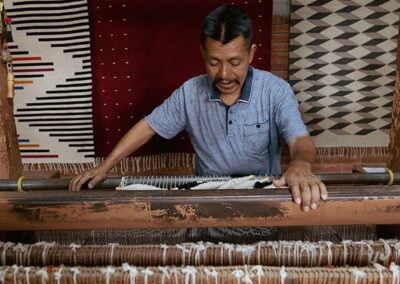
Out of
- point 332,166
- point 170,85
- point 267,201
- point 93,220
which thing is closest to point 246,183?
point 267,201

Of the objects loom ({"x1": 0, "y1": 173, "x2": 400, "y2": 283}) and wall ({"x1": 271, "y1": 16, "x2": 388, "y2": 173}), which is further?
wall ({"x1": 271, "y1": 16, "x2": 388, "y2": 173})

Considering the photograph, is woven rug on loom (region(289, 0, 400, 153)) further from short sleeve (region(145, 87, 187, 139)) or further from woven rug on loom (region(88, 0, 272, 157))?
short sleeve (region(145, 87, 187, 139))

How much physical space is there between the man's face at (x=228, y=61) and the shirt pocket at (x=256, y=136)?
0.68ft

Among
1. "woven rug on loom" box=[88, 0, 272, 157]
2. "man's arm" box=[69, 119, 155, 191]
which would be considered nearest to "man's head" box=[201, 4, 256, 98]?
"man's arm" box=[69, 119, 155, 191]

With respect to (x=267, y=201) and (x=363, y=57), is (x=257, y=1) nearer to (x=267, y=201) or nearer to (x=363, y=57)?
(x=363, y=57)

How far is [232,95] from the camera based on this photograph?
1.86 metres

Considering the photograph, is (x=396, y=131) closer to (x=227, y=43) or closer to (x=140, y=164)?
(x=227, y=43)

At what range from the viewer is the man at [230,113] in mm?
1631

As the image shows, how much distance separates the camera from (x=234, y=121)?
6.17ft

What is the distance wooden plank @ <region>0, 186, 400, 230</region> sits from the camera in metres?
0.92

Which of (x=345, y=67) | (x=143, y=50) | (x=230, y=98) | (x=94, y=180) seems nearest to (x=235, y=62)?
(x=230, y=98)

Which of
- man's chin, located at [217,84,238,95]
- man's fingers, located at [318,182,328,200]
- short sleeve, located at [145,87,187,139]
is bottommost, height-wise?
man's fingers, located at [318,182,328,200]

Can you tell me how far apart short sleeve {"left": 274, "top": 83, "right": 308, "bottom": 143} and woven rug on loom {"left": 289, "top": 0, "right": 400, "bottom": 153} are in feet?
3.64

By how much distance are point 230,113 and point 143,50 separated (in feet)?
3.73
